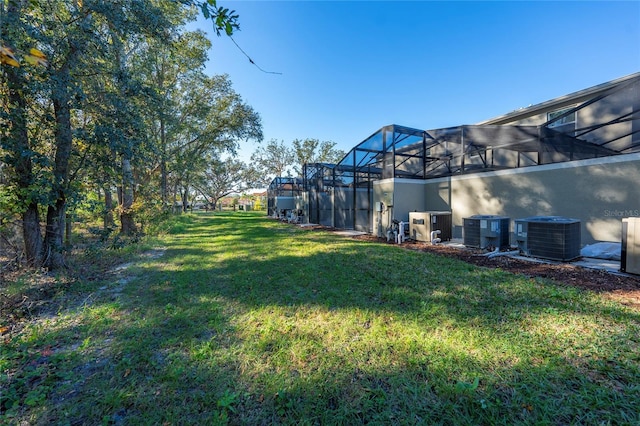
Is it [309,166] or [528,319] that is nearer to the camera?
[528,319]

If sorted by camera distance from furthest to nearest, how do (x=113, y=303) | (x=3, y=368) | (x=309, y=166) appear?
(x=309, y=166) → (x=113, y=303) → (x=3, y=368)

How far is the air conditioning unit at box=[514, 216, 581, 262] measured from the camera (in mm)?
5051

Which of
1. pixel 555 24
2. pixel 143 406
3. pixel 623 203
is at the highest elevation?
pixel 555 24

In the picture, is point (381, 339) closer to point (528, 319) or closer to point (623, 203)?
point (528, 319)

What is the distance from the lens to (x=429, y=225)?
8125 millimetres

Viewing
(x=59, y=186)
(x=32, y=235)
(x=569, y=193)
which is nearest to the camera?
(x=59, y=186)

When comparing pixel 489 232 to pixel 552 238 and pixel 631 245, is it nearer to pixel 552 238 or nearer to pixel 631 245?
pixel 552 238

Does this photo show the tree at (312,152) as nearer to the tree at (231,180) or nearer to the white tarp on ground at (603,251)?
the tree at (231,180)

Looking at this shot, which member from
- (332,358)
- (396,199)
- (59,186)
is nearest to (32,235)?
(59,186)

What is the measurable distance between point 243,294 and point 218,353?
4.94ft

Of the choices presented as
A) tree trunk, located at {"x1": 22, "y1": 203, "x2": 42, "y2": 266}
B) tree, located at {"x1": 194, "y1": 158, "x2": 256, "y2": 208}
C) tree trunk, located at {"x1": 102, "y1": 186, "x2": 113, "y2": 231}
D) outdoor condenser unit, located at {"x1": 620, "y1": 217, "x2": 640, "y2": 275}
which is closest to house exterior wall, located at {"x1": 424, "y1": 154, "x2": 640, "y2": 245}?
outdoor condenser unit, located at {"x1": 620, "y1": 217, "x2": 640, "y2": 275}

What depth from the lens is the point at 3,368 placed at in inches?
78.7

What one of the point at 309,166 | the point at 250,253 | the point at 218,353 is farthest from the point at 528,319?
the point at 309,166

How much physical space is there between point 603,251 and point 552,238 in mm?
1207
